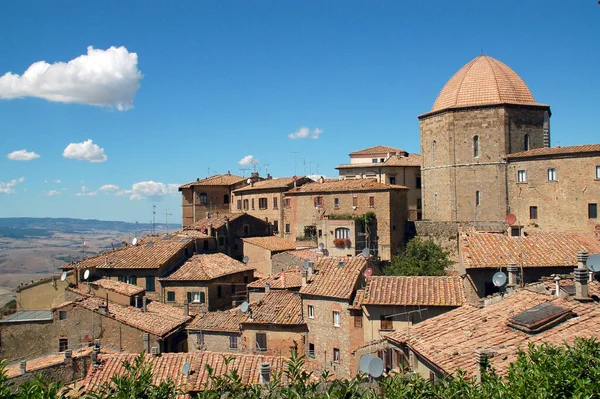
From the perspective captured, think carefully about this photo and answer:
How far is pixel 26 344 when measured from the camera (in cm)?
3138

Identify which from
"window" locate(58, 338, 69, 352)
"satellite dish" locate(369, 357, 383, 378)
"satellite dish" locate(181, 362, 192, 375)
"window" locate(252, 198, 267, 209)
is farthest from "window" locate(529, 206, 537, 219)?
"window" locate(58, 338, 69, 352)

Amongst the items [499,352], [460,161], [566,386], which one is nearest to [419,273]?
[460,161]

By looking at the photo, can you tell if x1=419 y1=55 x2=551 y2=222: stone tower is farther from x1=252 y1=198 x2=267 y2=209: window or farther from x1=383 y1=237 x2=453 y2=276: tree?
x1=252 y1=198 x2=267 y2=209: window

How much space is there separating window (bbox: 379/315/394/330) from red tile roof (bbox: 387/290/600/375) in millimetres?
4151

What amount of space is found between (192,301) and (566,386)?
31.5 meters

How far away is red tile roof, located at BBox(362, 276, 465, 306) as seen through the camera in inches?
1002

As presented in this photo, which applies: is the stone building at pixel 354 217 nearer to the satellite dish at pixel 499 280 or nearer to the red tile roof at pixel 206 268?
the red tile roof at pixel 206 268

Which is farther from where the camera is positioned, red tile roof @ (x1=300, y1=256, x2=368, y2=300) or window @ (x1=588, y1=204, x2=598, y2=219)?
window @ (x1=588, y1=204, x2=598, y2=219)

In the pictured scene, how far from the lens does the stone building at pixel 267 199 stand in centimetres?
5531

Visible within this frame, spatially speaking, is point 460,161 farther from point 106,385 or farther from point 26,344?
point 106,385

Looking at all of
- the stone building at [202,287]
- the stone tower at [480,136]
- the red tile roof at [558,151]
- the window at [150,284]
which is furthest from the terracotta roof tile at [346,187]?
the window at [150,284]

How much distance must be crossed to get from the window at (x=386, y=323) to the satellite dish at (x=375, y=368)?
324 inches

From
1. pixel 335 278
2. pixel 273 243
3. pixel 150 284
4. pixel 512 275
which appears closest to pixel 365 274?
pixel 335 278

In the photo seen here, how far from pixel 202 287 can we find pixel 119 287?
536 centimetres
